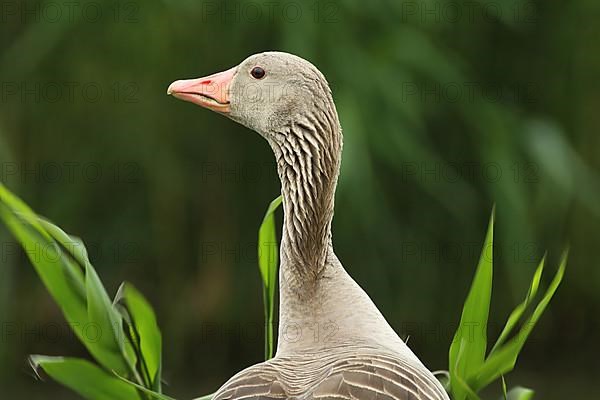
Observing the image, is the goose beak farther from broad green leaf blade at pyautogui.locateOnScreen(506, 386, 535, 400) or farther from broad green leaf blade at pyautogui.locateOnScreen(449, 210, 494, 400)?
broad green leaf blade at pyautogui.locateOnScreen(506, 386, 535, 400)

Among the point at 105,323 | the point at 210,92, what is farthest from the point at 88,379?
the point at 210,92

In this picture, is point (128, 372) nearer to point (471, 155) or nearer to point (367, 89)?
point (367, 89)

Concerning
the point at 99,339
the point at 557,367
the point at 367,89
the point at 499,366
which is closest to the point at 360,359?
the point at 499,366

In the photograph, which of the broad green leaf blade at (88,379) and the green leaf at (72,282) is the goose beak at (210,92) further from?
the broad green leaf blade at (88,379)

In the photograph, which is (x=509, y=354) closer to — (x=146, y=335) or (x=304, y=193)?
(x=304, y=193)

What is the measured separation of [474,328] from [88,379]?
26.5 inches

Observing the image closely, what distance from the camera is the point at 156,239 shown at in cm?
447

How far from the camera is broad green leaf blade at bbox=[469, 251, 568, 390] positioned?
6.46 feet

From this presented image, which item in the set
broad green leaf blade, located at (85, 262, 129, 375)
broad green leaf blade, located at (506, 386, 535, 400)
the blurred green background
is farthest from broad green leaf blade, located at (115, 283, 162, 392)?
the blurred green background

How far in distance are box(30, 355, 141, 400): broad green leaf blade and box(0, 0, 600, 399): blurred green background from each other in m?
2.09

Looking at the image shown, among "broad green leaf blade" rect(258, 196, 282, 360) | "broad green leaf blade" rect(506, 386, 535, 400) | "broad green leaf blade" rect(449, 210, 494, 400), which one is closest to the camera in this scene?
"broad green leaf blade" rect(506, 386, 535, 400)

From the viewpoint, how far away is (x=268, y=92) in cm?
208

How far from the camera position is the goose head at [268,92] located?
2059 mm

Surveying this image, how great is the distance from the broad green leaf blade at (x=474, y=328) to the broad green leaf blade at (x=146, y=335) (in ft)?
1.73
